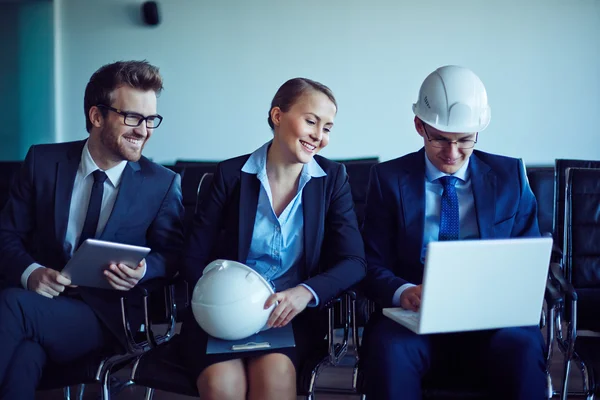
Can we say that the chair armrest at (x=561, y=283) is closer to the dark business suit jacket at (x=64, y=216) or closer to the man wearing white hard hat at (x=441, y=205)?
the man wearing white hard hat at (x=441, y=205)

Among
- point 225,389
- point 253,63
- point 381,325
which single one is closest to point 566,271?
point 381,325

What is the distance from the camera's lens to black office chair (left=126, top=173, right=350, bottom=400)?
6.32 feet

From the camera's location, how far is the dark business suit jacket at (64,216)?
7.39 feet

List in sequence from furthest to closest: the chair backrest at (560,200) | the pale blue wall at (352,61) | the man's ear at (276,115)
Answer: the pale blue wall at (352,61) → the chair backrest at (560,200) → the man's ear at (276,115)

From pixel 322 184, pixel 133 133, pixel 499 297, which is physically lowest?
pixel 499 297

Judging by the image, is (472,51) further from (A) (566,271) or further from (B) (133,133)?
(B) (133,133)

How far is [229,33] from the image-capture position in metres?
5.03

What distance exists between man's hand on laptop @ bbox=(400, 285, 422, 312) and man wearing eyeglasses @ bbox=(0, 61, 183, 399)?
0.80m

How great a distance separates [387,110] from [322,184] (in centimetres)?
285

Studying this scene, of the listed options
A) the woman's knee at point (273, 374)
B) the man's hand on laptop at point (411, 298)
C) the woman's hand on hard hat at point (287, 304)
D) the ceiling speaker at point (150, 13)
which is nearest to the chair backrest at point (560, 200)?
the man's hand on laptop at point (411, 298)

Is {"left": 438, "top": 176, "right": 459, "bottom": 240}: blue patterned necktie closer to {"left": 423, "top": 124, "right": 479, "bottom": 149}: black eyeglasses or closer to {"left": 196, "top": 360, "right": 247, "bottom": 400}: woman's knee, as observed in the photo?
{"left": 423, "top": 124, "right": 479, "bottom": 149}: black eyeglasses

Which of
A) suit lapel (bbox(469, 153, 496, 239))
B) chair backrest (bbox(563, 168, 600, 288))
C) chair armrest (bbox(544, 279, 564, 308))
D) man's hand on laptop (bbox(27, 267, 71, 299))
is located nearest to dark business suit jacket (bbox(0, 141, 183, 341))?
man's hand on laptop (bbox(27, 267, 71, 299))

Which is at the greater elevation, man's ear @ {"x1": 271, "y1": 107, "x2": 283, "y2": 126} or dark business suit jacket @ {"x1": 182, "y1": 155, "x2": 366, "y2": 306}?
man's ear @ {"x1": 271, "y1": 107, "x2": 283, "y2": 126}

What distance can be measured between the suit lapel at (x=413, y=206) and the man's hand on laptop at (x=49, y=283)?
A: 1.05 m
